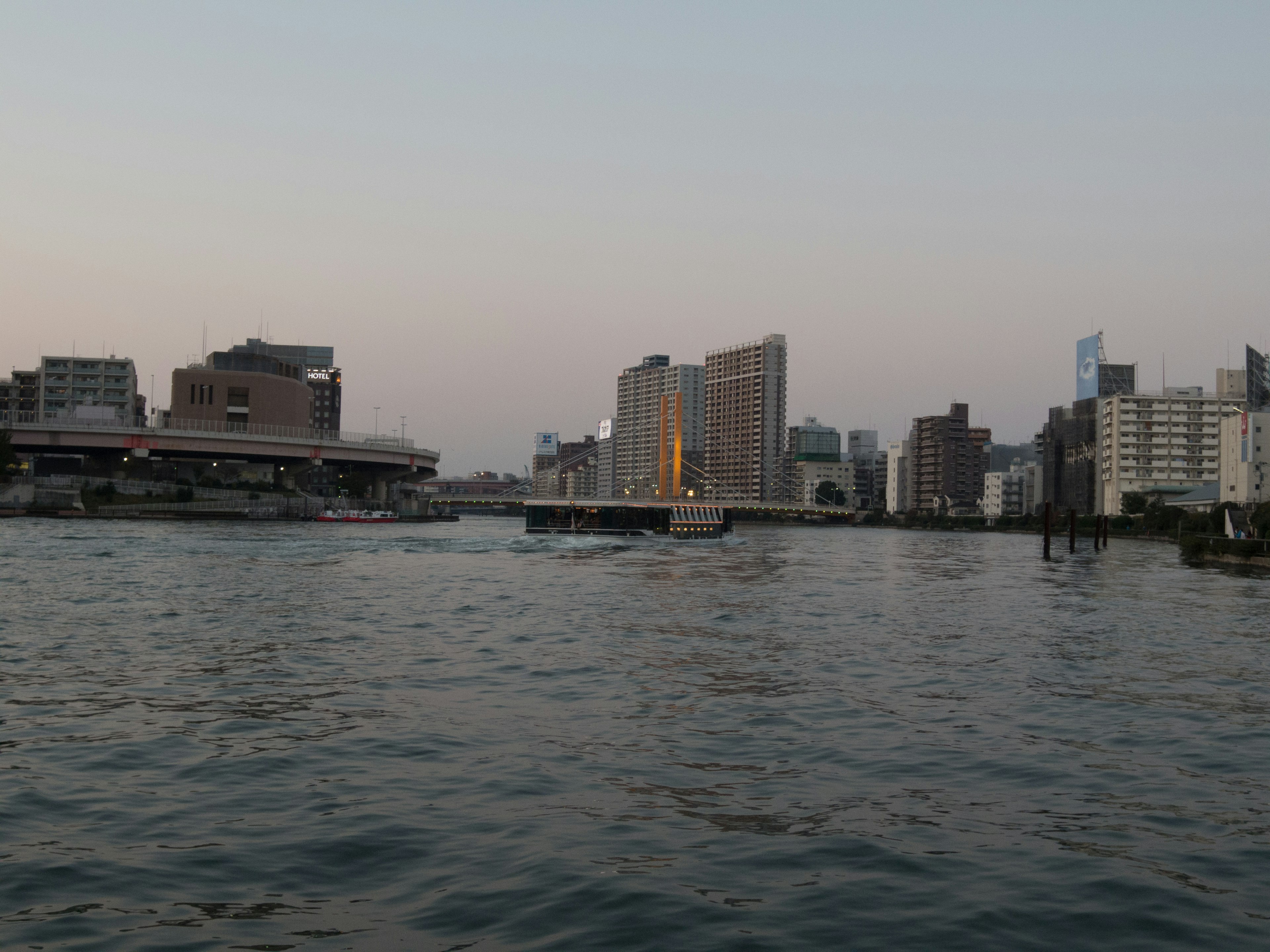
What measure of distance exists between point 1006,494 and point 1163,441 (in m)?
49.3

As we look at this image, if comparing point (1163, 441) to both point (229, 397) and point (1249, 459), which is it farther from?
point (229, 397)

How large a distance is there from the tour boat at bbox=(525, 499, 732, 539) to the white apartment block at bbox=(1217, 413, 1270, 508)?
48728mm

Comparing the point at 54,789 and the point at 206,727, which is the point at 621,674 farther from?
the point at 54,789

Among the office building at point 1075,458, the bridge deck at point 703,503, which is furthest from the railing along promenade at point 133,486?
the office building at point 1075,458

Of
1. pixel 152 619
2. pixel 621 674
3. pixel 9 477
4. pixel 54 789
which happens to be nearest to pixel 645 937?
pixel 54 789

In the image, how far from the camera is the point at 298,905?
6.73 meters

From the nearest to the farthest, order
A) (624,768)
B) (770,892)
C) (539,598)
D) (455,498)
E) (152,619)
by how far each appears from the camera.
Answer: (770,892) < (624,768) < (152,619) < (539,598) < (455,498)

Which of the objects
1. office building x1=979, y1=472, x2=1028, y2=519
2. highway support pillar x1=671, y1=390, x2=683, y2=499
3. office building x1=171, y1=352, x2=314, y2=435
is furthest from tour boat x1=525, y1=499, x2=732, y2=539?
office building x1=979, y1=472, x2=1028, y2=519

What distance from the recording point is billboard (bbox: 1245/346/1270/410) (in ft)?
444

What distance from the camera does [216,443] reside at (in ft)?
346

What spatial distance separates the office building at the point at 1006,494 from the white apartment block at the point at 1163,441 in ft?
145

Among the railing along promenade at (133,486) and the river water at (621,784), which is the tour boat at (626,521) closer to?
the railing along promenade at (133,486)

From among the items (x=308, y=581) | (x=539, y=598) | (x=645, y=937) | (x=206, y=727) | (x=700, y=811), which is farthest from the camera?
(x=308, y=581)

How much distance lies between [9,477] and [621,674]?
100 meters
